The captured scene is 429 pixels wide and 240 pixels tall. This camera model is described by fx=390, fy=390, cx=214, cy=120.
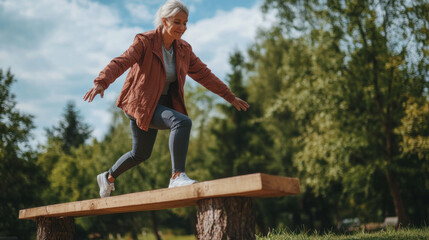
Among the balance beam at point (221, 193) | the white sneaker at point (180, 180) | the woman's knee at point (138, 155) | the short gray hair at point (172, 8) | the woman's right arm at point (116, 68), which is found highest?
the short gray hair at point (172, 8)

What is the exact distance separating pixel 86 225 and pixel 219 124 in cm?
934

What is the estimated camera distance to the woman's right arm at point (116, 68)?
134 inches

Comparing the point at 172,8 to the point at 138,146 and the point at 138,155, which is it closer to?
the point at 138,146

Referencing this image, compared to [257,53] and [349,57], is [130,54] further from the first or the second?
[257,53]

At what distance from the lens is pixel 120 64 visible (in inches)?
143

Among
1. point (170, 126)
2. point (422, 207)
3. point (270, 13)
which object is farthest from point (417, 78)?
point (170, 126)

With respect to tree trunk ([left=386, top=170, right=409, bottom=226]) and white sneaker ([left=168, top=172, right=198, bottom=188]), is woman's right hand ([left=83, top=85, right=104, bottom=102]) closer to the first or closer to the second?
white sneaker ([left=168, top=172, right=198, bottom=188])

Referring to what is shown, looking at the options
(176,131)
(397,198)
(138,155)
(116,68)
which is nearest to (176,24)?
(116,68)

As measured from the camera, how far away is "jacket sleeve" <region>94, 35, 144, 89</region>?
3.47m

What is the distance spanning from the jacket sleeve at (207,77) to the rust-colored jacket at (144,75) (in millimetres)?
234

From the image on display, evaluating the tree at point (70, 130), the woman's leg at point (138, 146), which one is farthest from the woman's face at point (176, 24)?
the tree at point (70, 130)

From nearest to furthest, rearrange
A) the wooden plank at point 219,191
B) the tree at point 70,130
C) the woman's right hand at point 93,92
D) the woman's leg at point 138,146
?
the wooden plank at point 219,191 < the woman's right hand at point 93,92 < the woman's leg at point 138,146 < the tree at point 70,130

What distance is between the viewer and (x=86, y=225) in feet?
62.6

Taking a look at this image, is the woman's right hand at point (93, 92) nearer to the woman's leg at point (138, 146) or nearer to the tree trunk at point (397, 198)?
the woman's leg at point (138, 146)
